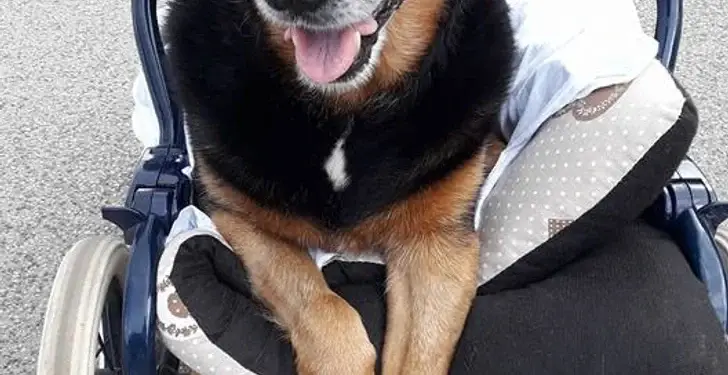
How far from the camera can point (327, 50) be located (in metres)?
1.25

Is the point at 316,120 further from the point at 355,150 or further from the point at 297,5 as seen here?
the point at 297,5

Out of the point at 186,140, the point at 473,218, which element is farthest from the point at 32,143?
the point at 473,218

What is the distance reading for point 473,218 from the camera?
1409 mm

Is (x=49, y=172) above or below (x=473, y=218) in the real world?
below

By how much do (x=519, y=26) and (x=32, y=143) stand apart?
1.38 metres

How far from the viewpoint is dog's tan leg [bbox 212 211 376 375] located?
1.25 meters

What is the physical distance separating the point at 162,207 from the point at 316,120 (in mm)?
242

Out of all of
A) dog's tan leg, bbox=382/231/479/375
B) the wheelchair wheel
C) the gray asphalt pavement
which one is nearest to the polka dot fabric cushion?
dog's tan leg, bbox=382/231/479/375

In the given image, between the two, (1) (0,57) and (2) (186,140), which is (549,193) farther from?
(1) (0,57)

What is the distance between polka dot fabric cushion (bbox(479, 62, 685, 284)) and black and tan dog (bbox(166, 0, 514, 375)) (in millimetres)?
59

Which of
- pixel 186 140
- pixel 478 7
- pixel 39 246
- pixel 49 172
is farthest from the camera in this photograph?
pixel 49 172

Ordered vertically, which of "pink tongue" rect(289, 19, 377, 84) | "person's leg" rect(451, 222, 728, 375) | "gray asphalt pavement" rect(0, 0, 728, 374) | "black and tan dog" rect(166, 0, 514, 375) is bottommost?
"gray asphalt pavement" rect(0, 0, 728, 374)

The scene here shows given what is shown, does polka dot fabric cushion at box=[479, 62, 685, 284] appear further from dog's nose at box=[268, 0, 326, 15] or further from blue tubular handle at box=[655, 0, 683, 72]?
dog's nose at box=[268, 0, 326, 15]

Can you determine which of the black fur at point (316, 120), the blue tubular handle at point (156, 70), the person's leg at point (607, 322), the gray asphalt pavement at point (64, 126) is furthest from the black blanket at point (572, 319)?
the gray asphalt pavement at point (64, 126)
